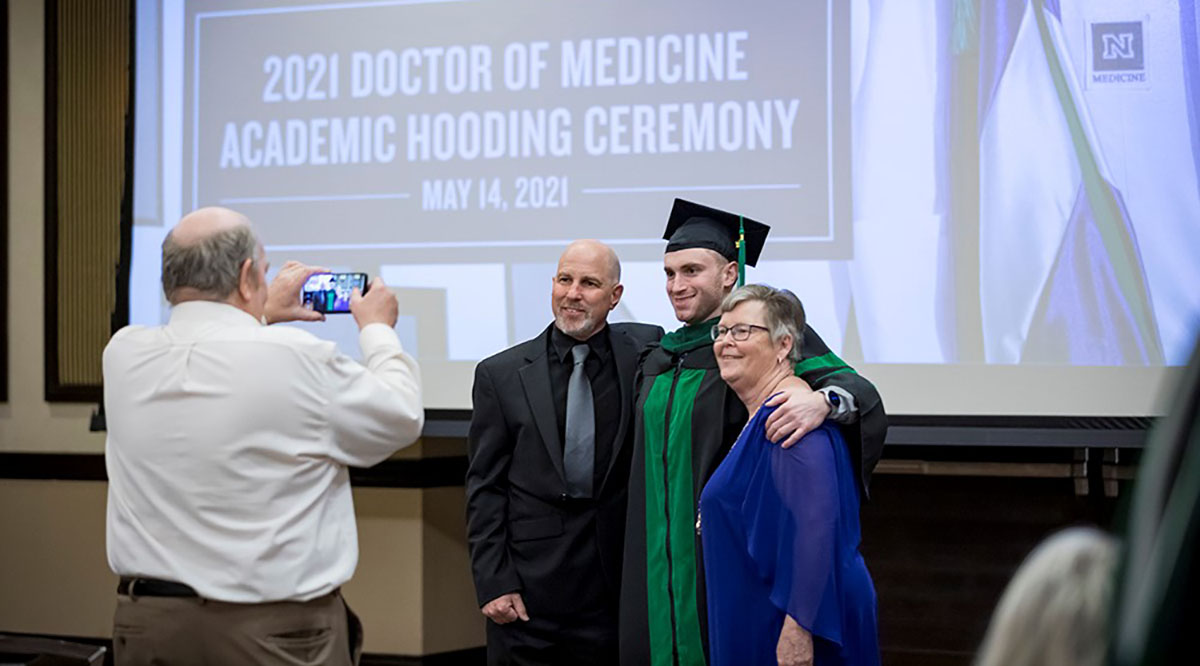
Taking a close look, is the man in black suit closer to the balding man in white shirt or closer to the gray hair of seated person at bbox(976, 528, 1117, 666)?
the balding man in white shirt

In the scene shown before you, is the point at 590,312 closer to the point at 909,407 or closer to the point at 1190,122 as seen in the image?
the point at 909,407

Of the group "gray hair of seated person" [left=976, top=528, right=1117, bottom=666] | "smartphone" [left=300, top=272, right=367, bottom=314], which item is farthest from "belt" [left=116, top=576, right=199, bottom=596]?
"gray hair of seated person" [left=976, top=528, right=1117, bottom=666]

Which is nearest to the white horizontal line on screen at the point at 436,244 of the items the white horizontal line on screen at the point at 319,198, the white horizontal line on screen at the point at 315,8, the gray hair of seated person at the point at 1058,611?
the white horizontal line on screen at the point at 319,198

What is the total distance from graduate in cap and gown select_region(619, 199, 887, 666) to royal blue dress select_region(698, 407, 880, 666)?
0.18m

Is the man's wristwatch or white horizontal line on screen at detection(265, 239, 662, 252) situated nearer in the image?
the man's wristwatch

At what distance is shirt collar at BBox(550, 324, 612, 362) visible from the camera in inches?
122

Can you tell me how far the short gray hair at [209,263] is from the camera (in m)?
2.06

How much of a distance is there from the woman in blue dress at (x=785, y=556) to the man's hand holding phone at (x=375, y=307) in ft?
2.30

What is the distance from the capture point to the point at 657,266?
414 cm

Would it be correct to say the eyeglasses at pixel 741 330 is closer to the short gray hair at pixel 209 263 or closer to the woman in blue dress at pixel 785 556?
the woman in blue dress at pixel 785 556

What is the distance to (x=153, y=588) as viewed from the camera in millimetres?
2014

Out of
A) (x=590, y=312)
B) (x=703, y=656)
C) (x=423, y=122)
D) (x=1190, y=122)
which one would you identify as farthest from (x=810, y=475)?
(x=423, y=122)

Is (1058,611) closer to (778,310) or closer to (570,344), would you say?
(778,310)

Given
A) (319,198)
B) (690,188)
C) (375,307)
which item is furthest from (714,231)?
(319,198)
